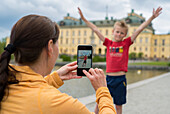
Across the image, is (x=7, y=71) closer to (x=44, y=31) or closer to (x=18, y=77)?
(x=18, y=77)

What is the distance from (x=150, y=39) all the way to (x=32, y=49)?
5717cm

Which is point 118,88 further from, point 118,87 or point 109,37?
point 109,37

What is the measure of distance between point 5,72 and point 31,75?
0.13 m

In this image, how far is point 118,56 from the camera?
2.93m

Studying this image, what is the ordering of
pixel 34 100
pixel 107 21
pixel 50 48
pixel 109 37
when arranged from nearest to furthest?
1. pixel 34 100
2. pixel 50 48
3. pixel 109 37
4. pixel 107 21

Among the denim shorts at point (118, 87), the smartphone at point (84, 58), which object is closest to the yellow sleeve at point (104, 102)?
the smartphone at point (84, 58)

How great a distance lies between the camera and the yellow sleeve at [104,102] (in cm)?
110

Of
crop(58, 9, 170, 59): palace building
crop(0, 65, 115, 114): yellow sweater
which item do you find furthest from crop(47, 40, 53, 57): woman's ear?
crop(58, 9, 170, 59): palace building

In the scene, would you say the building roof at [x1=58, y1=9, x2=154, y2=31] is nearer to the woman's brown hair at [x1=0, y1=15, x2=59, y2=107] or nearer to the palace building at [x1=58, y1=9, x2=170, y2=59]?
the palace building at [x1=58, y1=9, x2=170, y2=59]

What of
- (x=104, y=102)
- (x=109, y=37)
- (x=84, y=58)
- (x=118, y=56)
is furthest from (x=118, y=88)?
(x=109, y=37)

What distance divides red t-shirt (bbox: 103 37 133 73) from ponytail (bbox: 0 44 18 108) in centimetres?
210

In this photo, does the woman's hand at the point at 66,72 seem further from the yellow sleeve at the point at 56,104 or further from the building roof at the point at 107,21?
the building roof at the point at 107,21

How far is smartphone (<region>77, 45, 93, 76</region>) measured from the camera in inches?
58.1

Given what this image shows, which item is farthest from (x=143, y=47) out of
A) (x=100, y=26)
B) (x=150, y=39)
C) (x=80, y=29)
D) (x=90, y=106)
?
(x=90, y=106)
